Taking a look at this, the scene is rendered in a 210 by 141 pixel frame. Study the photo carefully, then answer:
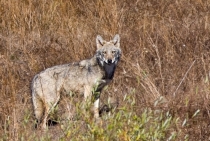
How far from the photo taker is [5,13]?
1227 cm

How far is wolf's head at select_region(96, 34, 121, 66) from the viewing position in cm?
939

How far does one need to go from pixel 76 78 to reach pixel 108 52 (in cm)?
57

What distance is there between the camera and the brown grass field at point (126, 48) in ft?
24.9

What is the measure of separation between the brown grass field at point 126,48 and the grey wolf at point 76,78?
0.55ft

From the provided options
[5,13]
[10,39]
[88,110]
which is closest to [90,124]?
[88,110]

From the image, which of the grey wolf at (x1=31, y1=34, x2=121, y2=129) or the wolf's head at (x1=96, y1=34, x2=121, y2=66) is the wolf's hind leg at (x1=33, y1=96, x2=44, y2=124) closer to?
the grey wolf at (x1=31, y1=34, x2=121, y2=129)

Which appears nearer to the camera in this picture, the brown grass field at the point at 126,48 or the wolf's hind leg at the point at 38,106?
the brown grass field at the point at 126,48

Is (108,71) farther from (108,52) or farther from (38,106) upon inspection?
(38,106)

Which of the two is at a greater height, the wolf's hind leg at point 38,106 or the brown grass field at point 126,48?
the brown grass field at point 126,48

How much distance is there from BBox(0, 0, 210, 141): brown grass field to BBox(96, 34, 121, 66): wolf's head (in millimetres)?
268

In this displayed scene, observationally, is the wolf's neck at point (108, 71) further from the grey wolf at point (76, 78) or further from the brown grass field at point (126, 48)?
the brown grass field at point (126, 48)

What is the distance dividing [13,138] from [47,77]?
2803 millimetres

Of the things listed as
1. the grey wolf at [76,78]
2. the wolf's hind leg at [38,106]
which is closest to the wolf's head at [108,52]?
the grey wolf at [76,78]

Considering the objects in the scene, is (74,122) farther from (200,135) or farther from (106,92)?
(106,92)
